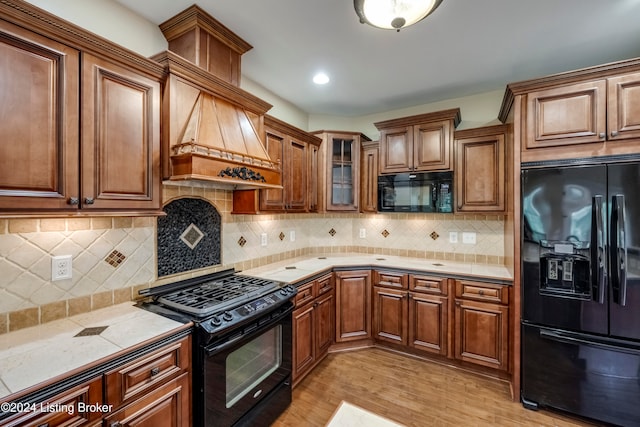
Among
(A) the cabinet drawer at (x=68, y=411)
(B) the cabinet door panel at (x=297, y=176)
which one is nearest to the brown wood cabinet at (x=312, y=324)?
(B) the cabinet door panel at (x=297, y=176)

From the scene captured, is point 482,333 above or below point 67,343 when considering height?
below

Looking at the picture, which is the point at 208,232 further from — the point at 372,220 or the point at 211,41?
the point at 372,220

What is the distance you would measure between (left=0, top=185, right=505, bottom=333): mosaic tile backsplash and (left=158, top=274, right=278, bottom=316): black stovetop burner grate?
0.18 meters

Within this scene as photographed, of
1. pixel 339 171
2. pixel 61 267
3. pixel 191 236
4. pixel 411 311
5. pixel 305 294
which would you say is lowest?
pixel 411 311

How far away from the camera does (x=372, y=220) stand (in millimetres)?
3689

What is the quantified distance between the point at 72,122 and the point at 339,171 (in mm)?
2511

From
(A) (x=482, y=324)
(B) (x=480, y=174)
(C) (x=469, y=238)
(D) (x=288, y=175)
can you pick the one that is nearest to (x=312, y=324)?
(D) (x=288, y=175)

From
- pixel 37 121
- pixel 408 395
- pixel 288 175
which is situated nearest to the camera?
pixel 37 121

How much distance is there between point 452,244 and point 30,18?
3.60 m

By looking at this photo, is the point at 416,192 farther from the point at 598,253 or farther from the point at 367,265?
the point at 598,253

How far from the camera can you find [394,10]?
140 cm

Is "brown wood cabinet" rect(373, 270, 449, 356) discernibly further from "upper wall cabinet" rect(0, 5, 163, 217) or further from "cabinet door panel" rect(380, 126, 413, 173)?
"upper wall cabinet" rect(0, 5, 163, 217)

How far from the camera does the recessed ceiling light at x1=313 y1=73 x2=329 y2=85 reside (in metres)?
2.64

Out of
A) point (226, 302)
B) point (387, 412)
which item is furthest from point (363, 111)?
point (387, 412)
